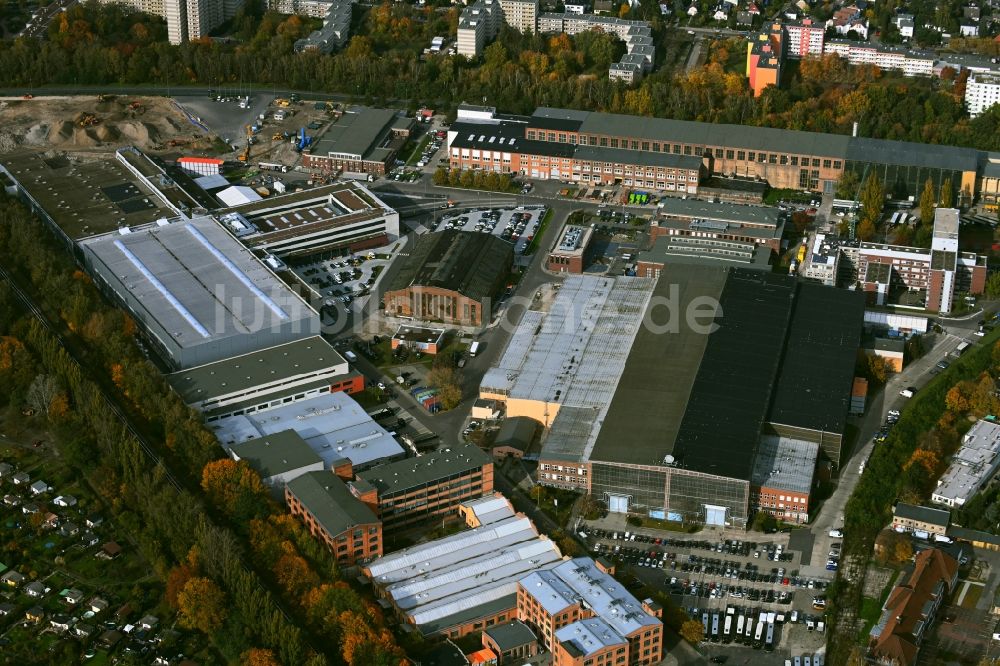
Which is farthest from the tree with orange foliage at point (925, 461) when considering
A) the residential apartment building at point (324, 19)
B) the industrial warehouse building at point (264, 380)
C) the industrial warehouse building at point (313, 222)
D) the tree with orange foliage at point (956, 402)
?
the residential apartment building at point (324, 19)

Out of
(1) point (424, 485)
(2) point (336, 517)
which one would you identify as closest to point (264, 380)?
(1) point (424, 485)

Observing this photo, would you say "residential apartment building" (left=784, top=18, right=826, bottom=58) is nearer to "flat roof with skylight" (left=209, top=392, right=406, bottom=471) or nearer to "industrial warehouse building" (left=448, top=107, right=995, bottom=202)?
"industrial warehouse building" (left=448, top=107, right=995, bottom=202)

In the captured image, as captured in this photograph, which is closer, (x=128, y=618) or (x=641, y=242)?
(x=128, y=618)

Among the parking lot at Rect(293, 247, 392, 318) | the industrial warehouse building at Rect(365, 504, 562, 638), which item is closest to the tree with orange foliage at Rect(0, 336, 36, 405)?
the parking lot at Rect(293, 247, 392, 318)

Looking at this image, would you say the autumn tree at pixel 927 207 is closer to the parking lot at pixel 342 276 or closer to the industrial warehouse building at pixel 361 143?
the parking lot at pixel 342 276

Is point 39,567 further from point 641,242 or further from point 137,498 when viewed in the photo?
point 641,242

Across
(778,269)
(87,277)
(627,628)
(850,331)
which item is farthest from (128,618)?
(778,269)
